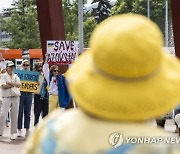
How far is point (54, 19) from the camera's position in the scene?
1144 centimetres

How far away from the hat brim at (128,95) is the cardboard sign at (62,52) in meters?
8.15

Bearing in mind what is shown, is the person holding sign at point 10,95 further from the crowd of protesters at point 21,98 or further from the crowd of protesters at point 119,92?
the crowd of protesters at point 119,92

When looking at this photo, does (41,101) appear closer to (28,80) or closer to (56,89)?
(28,80)

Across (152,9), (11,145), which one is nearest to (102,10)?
(152,9)

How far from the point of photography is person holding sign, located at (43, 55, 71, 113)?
9.09m

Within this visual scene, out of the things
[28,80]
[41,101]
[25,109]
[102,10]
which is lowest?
[25,109]

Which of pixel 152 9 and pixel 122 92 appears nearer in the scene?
pixel 122 92

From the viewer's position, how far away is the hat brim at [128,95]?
1.72 meters

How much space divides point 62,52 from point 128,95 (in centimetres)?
841

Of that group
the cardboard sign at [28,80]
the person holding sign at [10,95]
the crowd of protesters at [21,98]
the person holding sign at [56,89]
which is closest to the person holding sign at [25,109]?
the crowd of protesters at [21,98]

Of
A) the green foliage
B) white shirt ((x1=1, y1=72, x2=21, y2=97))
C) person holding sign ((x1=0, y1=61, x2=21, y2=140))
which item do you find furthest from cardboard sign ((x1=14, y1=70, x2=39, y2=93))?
the green foliage

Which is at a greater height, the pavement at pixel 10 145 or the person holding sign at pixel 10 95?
the person holding sign at pixel 10 95

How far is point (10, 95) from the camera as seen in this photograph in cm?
1005

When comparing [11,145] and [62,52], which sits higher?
[62,52]
